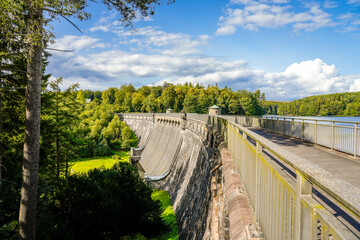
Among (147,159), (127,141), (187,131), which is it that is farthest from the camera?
(127,141)

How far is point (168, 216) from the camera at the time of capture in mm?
16422

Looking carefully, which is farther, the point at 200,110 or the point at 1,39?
the point at 200,110

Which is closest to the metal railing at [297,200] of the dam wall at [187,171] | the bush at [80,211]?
the dam wall at [187,171]

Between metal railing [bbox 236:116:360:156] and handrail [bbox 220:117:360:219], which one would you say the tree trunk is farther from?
metal railing [bbox 236:116:360:156]

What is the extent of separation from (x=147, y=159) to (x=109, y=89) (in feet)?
302

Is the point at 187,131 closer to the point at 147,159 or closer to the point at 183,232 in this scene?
the point at 183,232

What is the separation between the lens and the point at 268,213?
7.68 feet

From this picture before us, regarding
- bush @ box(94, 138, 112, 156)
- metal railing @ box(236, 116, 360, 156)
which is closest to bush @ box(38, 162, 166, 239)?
metal railing @ box(236, 116, 360, 156)

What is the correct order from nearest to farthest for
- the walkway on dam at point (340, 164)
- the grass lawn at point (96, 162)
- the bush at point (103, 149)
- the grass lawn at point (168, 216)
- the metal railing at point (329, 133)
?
the walkway on dam at point (340, 164) < the metal railing at point (329, 133) < the grass lawn at point (168, 216) < the grass lawn at point (96, 162) < the bush at point (103, 149)

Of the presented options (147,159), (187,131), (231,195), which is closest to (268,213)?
(231,195)

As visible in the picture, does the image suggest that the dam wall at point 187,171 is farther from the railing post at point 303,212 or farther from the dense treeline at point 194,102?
the dense treeline at point 194,102

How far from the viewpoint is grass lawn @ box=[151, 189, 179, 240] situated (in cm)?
1354

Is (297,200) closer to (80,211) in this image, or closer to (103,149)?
(80,211)

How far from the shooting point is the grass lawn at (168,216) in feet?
44.4
